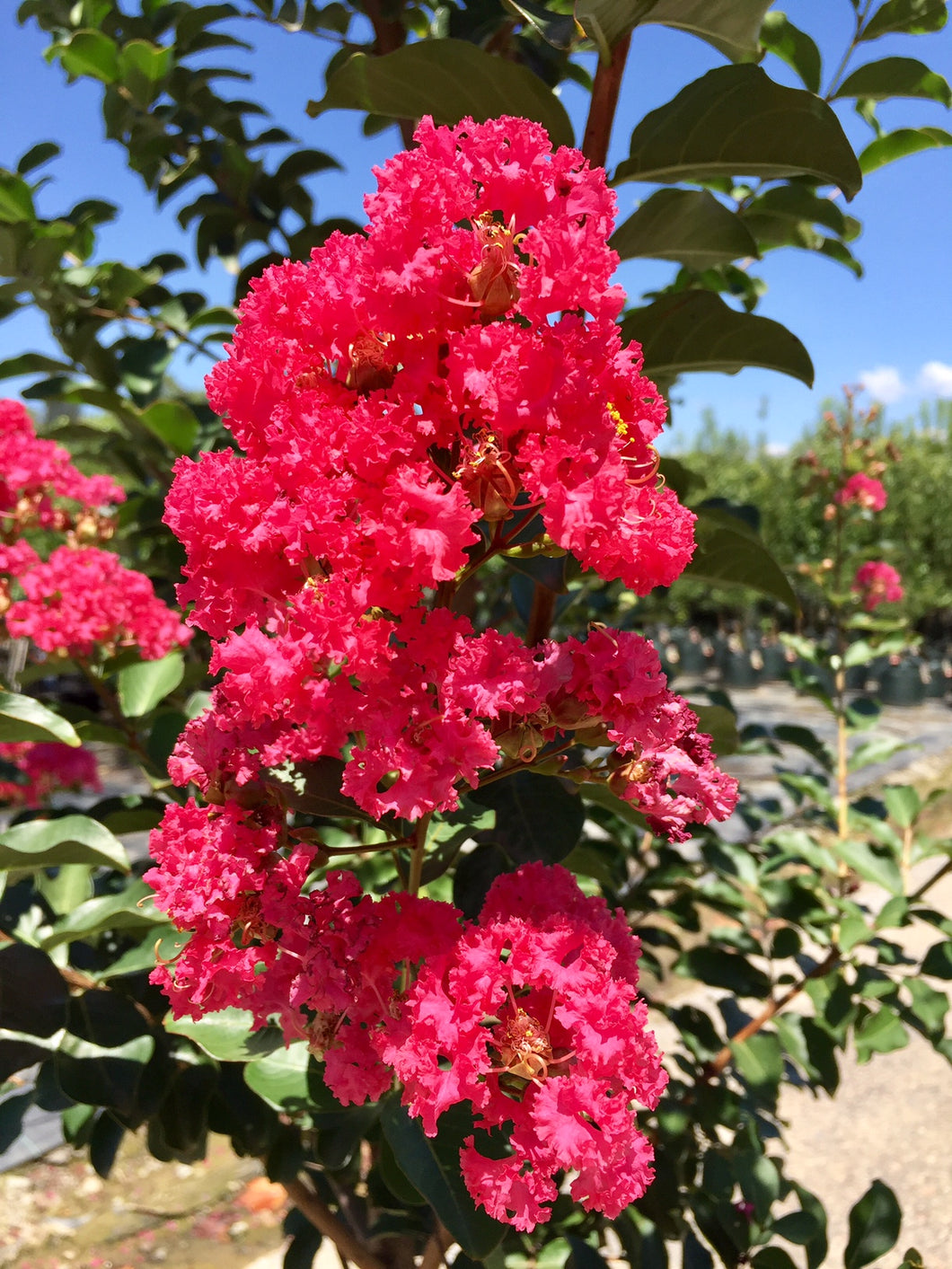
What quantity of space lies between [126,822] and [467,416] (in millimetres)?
824

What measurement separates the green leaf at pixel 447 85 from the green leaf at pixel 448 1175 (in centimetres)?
81

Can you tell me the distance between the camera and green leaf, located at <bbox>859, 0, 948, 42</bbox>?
98 centimetres

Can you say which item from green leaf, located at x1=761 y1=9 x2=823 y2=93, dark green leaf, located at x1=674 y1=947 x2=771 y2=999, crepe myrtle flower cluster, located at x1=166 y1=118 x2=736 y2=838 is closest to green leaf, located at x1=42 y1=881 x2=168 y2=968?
crepe myrtle flower cluster, located at x1=166 y1=118 x2=736 y2=838

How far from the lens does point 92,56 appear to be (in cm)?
145

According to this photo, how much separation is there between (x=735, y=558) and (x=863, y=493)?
186cm

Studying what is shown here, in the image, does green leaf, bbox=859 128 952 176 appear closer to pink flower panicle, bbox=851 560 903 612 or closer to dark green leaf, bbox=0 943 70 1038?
dark green leaf, bbox=0 943 70 1038

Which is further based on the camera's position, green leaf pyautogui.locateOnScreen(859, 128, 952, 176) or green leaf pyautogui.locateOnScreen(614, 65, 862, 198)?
green leaf pyautogui.locateOnScreen(859, 128, 952, 176)

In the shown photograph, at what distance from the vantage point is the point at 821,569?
2.60 meters

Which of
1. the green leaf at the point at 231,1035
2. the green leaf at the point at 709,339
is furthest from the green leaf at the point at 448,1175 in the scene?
the green leaf at the point at 709,339

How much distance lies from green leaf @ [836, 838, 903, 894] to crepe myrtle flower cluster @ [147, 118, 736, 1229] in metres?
1.03

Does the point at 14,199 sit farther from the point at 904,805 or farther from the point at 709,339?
the point at 904,805

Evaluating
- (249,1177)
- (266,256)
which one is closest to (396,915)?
(266,256)

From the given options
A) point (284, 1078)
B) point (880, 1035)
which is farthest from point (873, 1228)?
point (284, 1078)

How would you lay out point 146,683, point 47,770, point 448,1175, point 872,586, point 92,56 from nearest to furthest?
point 448,1175
point 146,683
point 92,56
point 47,770
point 872,586
